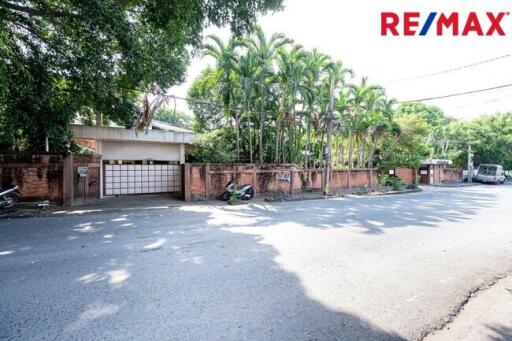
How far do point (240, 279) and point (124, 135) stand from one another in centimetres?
1260

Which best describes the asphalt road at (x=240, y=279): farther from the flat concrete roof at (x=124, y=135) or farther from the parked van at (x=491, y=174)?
the parked van at (x=491, y=174)

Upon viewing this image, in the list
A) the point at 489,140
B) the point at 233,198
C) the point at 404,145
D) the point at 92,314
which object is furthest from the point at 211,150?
the point at 489,140

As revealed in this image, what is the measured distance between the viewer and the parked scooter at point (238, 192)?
14570 millimetres

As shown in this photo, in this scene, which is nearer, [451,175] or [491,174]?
[491,174]

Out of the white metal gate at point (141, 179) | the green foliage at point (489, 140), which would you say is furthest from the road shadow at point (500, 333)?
the green foliage at point (489, 140)

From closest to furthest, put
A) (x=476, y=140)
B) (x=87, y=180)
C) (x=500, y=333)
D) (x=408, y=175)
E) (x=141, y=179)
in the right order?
(x=500, y=333) → (x=87, y=180) → (x=141, y=179) → (x=408, y=175) → (x=476, y=140)

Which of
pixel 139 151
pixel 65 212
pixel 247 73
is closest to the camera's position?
pixel 65 212

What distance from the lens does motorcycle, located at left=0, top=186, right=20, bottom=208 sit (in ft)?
33.5

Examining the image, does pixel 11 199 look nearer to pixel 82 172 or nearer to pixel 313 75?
pixel 82 172

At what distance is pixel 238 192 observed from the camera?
14.6 metres

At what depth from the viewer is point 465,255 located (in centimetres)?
552

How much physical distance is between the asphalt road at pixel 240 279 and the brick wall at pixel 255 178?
675 cm

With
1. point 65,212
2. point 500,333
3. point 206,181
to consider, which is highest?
point 206,181

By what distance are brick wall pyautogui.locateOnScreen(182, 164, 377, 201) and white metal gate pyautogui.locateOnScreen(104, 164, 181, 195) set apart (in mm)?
2564
